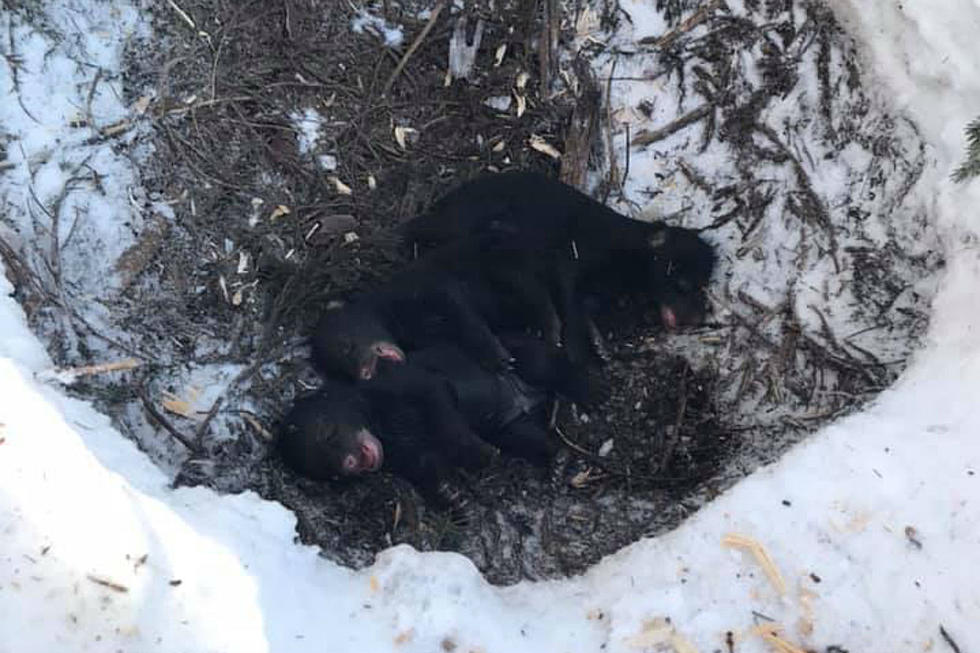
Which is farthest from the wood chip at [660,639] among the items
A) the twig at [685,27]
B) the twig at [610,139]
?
the twig at [685,27]

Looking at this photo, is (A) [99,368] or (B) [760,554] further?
(A) [99,368]

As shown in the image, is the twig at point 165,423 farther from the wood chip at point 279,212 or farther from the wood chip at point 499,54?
the wood chip at point 499,54

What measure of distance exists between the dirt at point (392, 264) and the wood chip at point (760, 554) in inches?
25.7

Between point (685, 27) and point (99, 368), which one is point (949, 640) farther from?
point (99, 368)

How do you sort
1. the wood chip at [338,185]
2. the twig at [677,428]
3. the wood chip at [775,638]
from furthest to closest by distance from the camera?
the wood chip at [338,185] < the twig at [677,428] < the wood chip at [775,638]

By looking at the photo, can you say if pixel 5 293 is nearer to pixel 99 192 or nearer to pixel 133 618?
pixel 99 192

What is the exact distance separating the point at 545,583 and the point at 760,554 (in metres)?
0.83

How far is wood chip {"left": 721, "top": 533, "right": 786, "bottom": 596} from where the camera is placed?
9.40 ft

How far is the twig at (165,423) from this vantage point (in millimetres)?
3631

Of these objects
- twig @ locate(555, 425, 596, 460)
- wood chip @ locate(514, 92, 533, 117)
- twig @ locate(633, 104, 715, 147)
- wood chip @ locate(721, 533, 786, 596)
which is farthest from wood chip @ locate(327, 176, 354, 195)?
wood chip @ locate(721, 533, 786, 596)

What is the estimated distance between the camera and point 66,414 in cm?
→ 302

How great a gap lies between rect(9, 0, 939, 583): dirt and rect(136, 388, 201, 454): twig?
0.02 m

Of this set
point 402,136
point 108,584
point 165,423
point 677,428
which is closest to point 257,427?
point 165,423

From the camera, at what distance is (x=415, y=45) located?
177 inches
